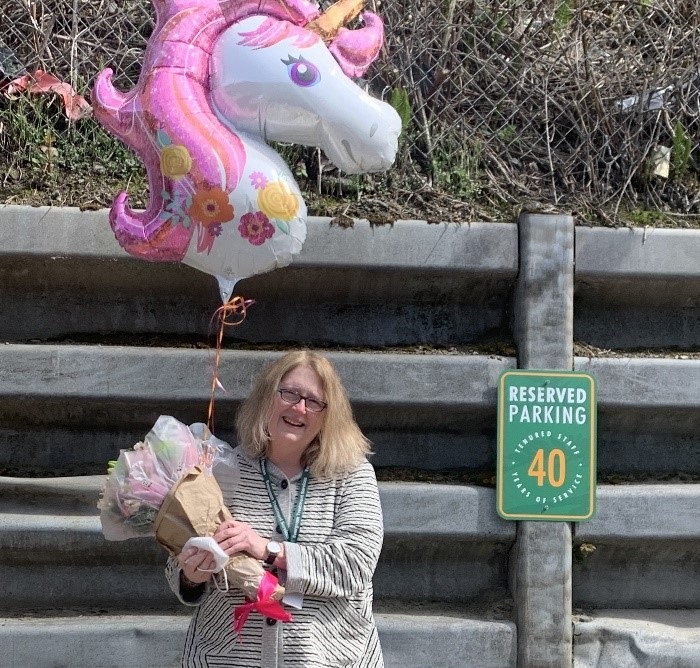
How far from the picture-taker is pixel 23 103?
4160mm

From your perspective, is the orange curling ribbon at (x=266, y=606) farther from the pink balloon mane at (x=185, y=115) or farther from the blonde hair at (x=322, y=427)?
the pink balloon mane at (x=185, y=115)

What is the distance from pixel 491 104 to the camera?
4336 millimetres

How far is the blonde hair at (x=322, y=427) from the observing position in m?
2.83

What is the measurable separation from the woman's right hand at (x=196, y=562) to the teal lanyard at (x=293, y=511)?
230mm

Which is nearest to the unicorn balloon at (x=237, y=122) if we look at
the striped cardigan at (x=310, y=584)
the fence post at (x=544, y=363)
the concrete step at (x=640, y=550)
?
the striped cardigan at (x=310, y=584)

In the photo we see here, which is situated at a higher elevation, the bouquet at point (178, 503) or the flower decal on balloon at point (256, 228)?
the flower decal on balloon at point (256, 228)

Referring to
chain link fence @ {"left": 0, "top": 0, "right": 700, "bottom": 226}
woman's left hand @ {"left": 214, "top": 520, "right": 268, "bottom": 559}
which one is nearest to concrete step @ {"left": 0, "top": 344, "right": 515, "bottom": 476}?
chain link fence @ {"left": 0, "top": 0, "right": 700, "bottom": 226}

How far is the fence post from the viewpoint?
385cm

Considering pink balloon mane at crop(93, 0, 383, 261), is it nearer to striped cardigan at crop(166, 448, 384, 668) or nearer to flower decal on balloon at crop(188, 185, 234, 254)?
flower decal on balloon at crop(188, 185, 234, 254)

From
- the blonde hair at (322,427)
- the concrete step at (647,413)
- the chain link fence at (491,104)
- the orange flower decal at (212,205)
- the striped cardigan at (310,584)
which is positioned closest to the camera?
the striped cardigan at (310,584)

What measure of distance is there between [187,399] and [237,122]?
3.48ft

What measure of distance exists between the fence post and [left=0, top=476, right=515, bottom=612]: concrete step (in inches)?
5.0

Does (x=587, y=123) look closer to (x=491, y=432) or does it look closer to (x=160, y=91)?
(x=491, y=432)

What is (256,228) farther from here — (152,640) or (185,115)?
(152,640)
